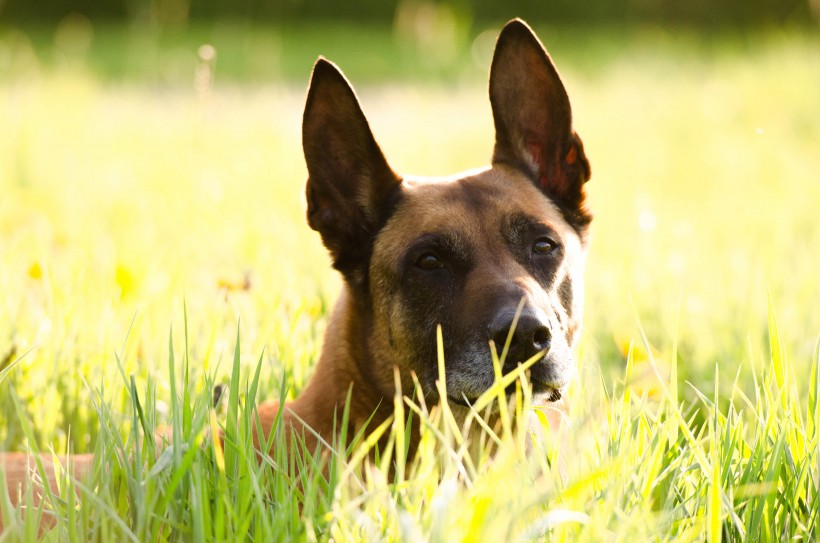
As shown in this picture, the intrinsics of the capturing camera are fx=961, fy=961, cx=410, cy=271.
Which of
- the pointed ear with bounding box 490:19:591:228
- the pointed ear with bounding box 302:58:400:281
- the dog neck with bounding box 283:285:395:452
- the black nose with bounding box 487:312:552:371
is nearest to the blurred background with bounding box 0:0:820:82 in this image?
the pointed ear with bounding box 490:19:591:228

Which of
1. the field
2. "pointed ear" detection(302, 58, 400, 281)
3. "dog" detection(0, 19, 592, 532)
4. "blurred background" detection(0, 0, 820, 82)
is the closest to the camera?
the field

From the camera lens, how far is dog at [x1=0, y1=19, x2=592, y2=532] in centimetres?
273

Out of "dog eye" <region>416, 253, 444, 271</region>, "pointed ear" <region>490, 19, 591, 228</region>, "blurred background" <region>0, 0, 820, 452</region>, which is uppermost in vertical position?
"pointed ear" <region>490, 19, 591, 228</region>

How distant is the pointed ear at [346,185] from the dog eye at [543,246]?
0.51 meters

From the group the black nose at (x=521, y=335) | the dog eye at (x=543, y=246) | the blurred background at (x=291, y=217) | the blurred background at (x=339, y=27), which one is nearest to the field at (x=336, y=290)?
the blurred background at (x=291, y=217)

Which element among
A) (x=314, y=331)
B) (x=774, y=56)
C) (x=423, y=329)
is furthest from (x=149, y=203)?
(x=774, y=56)

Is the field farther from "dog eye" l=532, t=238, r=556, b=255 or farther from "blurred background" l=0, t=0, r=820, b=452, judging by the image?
"dog eye" l=532, t=238, r=556, b=255

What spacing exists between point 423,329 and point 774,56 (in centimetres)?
946

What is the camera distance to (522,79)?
3.28 m

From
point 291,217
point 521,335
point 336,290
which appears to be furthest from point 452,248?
point 291,217

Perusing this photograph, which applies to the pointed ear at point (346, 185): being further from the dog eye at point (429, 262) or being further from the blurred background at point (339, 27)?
the blurred background at point (339, 27)

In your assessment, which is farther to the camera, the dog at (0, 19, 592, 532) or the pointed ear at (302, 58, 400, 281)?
the pointed ear at (302, 58, 400, 281)

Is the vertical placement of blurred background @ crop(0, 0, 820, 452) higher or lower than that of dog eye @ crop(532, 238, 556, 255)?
lower

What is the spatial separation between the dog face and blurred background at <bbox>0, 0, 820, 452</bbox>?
13.8 inches
